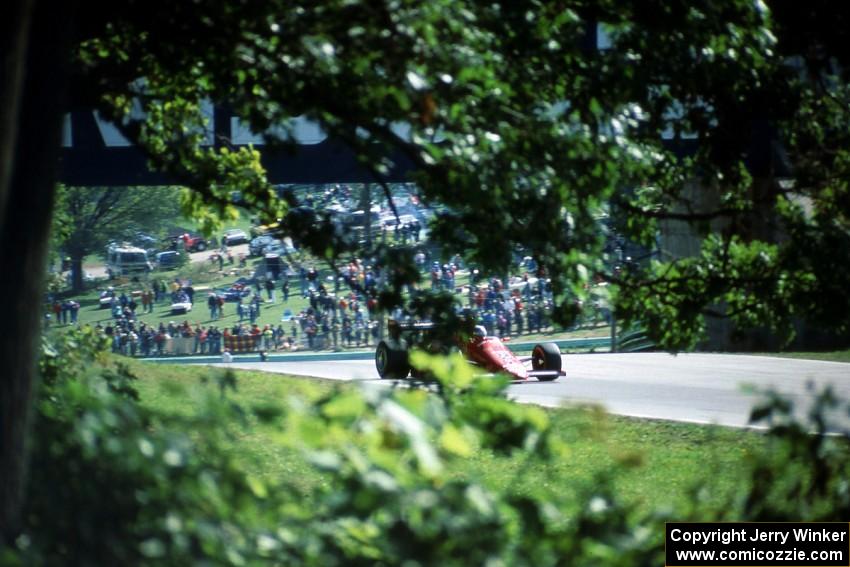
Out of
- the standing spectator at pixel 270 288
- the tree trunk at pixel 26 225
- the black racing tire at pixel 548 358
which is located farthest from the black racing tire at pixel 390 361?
the standing spectator at pixel 270 288

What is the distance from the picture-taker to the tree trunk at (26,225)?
10.9ft

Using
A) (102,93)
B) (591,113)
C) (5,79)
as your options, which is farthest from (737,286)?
(5,79)

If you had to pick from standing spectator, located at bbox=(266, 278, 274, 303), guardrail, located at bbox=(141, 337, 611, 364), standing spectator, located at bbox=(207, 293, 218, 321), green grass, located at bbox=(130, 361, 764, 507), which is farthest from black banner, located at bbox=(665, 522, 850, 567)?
standing spectator, located at bbox=(266, 278, 274, 303)

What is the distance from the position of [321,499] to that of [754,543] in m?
1.46

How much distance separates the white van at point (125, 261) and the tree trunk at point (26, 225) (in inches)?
1639

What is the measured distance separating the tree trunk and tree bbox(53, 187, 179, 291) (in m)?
36.8

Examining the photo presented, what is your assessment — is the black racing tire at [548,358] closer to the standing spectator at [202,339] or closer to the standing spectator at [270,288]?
the standing spectator at [202,339]

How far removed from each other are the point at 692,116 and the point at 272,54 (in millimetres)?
2804

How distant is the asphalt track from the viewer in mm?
13977

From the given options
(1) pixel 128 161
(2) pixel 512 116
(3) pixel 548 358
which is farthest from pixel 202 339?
(2) pixel 512 116

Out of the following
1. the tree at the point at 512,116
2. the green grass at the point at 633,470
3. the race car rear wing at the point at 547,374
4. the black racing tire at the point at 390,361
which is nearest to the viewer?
the tree at the point at 512,116

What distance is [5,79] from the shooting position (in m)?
3.49

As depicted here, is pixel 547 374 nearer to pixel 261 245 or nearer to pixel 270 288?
pixel 261 245

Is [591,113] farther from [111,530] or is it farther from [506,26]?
[111,530]
